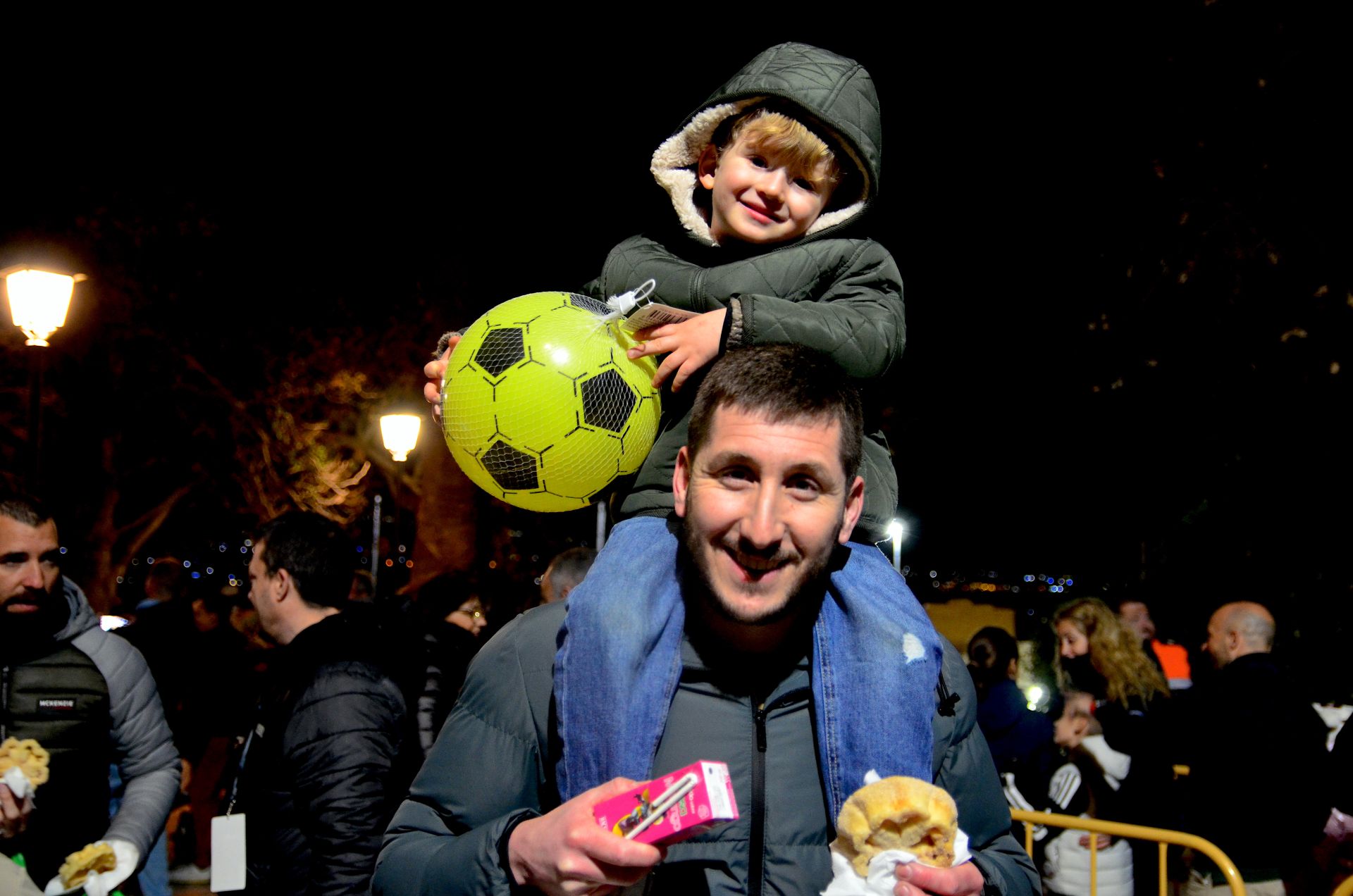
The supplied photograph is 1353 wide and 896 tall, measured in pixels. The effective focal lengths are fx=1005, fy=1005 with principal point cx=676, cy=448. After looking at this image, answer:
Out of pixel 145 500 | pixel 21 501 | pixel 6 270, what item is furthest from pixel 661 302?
pixel 145 500

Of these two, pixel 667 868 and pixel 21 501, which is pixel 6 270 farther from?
pixel 667 868

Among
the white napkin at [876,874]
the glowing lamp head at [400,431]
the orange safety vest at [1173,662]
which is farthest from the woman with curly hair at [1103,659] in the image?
the glowing lamp head at [400,431]

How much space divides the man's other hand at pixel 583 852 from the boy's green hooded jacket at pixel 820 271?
97cm

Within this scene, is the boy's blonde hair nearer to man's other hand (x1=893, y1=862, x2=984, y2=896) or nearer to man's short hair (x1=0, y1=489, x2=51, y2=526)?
man's other hand (x1=893, y1=862, x2=984, y2=896)

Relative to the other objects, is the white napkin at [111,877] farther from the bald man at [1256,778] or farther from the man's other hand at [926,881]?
the bald man at [1256,778]

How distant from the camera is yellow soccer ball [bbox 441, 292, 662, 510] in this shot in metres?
2.61

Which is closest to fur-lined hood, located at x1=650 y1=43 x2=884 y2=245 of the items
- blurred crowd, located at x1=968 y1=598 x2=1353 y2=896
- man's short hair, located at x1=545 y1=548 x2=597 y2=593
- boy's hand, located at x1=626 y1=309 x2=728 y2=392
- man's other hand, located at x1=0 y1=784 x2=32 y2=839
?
boy's hand, located at x1=626 y1=309 x2=728 y2=392

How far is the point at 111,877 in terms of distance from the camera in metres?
4.02

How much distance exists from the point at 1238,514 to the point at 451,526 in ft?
35.1

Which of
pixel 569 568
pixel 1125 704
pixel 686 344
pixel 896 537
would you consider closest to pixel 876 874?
pixel 686 344

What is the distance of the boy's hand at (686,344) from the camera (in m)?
2.53

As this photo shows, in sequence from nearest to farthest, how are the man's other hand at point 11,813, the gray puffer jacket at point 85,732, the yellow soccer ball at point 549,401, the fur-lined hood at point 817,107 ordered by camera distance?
the yellow soccer ball at point 549,401
the fur-lined hood at point 817,107
the man's other hand at point 11,813
the gray puffer jacket at point 85,732

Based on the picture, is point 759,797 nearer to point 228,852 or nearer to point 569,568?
point 228,852

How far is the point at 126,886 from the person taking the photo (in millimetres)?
4305
